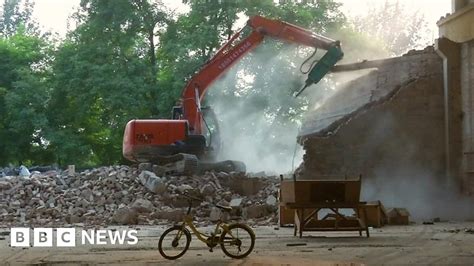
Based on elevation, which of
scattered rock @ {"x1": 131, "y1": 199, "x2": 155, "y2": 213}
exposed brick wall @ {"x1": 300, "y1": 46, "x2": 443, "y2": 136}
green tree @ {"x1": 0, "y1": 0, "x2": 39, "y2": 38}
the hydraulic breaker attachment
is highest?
Answer: green tree @ {"x1": 0, "y1": 0, "x2": 39, "y2": 38}

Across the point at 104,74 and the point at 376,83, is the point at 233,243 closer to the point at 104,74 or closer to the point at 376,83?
the point at 376,83

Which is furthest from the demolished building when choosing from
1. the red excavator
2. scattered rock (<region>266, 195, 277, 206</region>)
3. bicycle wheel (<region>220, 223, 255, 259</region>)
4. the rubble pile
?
bicycle wheel (<region>220, 223, 255, 259</region>)

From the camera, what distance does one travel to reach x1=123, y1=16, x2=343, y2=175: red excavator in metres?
22.7

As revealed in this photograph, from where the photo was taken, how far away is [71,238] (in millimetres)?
14156

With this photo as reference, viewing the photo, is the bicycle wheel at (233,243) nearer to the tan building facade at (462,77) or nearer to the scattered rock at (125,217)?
the scattered rock at (125,217)

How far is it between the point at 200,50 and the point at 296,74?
4542 mm

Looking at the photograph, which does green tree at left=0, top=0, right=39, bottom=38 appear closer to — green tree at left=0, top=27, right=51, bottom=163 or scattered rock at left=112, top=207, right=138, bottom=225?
green tree at left=0, top=27, right=51, bottom=163

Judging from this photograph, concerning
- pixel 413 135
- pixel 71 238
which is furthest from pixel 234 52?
pixel 71 238

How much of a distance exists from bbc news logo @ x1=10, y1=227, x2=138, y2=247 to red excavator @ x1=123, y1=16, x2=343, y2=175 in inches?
276

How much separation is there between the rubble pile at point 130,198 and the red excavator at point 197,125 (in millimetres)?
541

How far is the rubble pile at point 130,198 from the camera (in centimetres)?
1964

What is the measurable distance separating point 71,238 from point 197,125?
1006 centimetres

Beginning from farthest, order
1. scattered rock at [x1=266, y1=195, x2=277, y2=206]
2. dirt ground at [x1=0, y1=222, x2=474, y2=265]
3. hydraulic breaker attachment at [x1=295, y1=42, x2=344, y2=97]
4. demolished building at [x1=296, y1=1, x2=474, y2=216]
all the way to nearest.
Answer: hydraulic breaker attachment at [x1=295, y1=42, x2=344, y2=97] → scattered rock at [x1=266, y1=195, x2=277, y2=206] → demolished building at [x1=296, y1=1, x2=474, y2=216] → dirt ground at [x1=0, y1=222, x2=474, y2=265]

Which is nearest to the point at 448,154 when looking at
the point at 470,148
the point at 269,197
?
the point at 470,148
